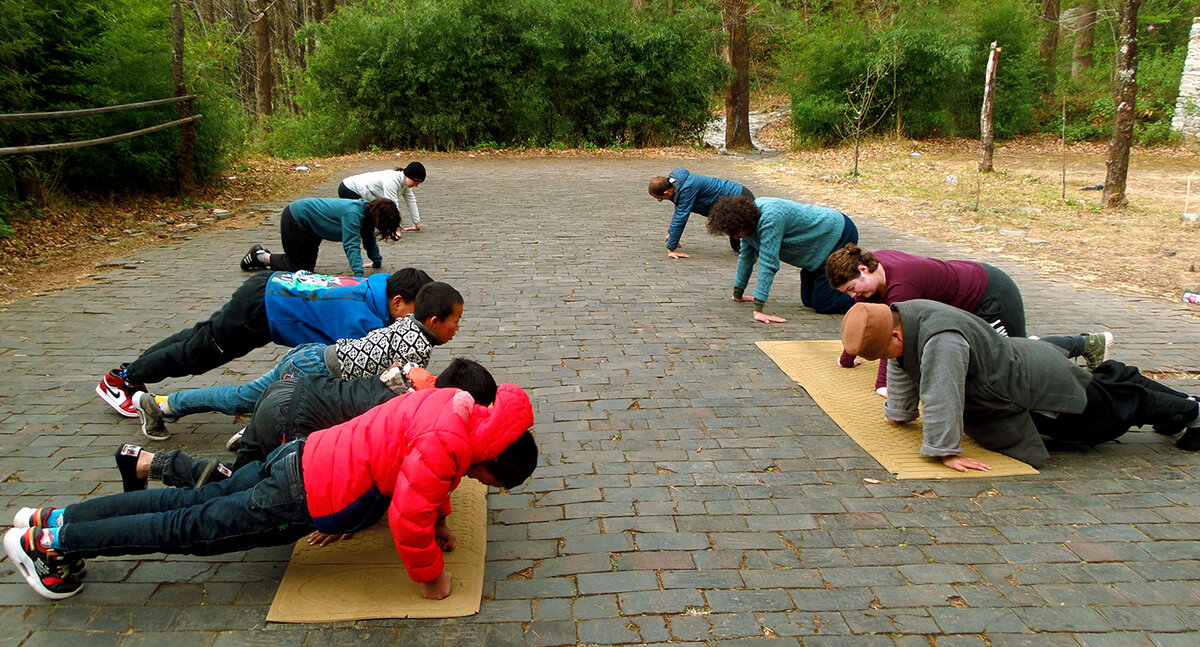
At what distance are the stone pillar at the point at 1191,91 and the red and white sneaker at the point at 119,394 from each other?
22.9m

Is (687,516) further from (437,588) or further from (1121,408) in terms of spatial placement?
(1121,408)

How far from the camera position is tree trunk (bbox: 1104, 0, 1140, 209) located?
10.7m

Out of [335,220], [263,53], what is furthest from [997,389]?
[263,53]

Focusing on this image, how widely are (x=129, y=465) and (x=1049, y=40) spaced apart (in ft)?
89.7

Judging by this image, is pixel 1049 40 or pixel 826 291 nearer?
pixel 826 291

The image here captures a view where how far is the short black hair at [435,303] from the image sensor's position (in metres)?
3.60

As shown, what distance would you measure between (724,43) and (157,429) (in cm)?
2001

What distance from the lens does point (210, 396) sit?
405 cm

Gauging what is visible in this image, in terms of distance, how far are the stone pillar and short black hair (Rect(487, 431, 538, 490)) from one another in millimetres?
22262

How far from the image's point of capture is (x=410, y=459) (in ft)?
8.61

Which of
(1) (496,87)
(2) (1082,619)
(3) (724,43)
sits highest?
(3) (724,43)

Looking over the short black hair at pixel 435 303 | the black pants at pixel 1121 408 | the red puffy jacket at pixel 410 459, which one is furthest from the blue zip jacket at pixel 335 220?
the black pants at pixel 1121 408

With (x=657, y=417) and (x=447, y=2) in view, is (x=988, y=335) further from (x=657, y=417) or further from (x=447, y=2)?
(x=447, y=2)

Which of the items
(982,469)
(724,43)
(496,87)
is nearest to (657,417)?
(982,469)
